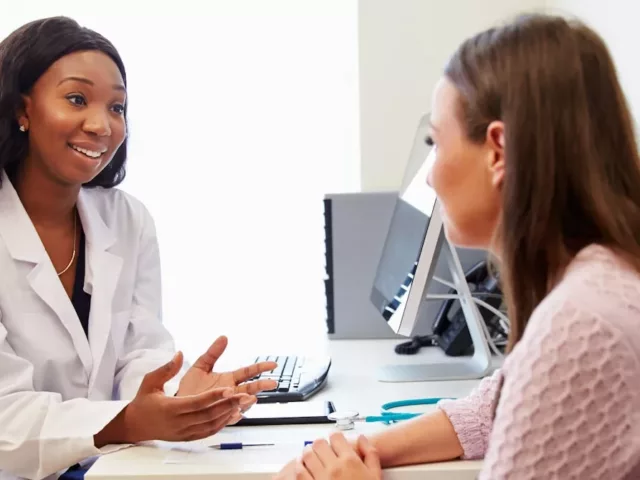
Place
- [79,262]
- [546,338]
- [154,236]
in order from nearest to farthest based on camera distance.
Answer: [546,338]
[79,262]
[154,236]

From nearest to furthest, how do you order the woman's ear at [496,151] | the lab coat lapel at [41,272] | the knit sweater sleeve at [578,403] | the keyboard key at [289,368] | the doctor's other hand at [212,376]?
the knit sweater sleeve at [578,403], the woman's ear at [496,151], the doctor's other hand at [212,376], the lab coat lapel at [41,272], the keyboard key at [289,368]

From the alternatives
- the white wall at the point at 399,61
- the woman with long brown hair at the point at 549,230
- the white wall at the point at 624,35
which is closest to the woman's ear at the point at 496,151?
the woman with long brown hair at the point at 549,230

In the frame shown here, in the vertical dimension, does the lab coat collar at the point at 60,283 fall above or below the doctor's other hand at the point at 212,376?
above

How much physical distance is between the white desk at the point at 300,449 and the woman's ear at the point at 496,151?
35cm

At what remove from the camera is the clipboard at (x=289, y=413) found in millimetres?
1095

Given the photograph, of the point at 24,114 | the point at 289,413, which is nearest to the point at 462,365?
the point at 289,413

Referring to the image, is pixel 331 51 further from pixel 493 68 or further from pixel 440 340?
pixel 493 68

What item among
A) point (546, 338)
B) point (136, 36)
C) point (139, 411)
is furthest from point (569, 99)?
point (136, 36)

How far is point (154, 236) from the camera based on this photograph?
145 centimetres

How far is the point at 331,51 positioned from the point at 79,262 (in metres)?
1.06

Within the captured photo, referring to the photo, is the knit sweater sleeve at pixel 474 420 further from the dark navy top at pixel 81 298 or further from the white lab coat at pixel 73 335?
the dark navy top at pixel 81 298

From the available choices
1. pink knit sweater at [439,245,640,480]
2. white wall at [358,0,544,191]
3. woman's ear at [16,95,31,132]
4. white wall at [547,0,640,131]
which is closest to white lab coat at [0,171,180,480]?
woman's ear at [16,95,31,132]

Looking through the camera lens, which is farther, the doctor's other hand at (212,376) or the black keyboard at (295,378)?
the black keyboard at (295,378)

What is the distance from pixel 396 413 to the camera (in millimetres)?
1102
